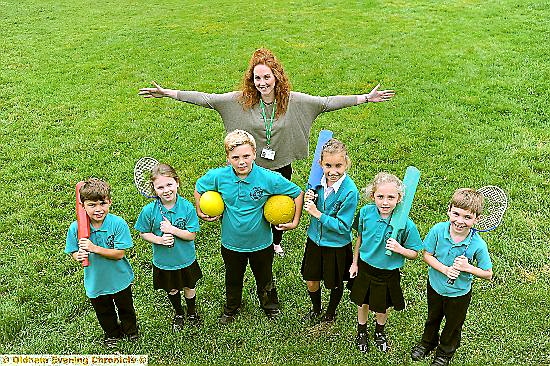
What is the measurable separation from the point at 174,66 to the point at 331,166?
905cm

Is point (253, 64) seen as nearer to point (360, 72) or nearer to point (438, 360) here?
point (438, 360)

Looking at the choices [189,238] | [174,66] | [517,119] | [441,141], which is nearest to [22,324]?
[189,238]

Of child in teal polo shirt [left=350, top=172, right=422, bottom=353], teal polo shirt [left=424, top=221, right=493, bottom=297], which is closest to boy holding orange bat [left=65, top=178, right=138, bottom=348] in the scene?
child in teal polo shirt [left=350, top=172, right=422, bottom=353]

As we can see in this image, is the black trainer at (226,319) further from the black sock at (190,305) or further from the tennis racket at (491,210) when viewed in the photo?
the tennis racket at (491,210)

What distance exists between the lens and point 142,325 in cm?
495

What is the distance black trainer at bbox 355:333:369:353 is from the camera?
4.60 metres

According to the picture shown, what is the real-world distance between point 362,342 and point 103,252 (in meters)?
2.23

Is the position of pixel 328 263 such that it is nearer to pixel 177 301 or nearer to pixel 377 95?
pixel 177 301

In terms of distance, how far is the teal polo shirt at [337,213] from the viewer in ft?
13.9

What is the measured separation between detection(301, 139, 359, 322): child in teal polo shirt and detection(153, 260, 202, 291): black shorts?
0.95 m

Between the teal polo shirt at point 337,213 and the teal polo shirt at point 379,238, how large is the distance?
0.34 ft

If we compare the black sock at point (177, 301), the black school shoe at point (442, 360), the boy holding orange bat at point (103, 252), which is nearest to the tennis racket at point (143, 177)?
the boy holding orange bat at point (103, 252)

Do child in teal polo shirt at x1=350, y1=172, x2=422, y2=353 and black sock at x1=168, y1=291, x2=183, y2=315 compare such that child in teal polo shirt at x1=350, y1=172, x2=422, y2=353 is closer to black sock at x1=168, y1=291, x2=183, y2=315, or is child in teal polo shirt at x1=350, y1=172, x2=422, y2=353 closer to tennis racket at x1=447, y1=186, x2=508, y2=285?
tennis racket at x1=447, y1=186, x2=508, y2=285

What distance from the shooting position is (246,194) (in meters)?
4.40
